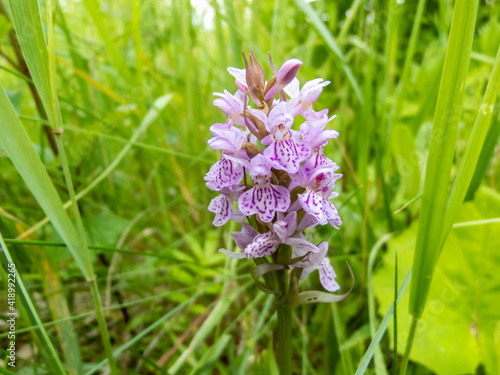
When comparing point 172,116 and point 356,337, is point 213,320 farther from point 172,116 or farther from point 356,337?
point 172,116

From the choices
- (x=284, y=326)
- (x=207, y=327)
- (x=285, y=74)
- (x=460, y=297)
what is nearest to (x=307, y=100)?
(x=285, y=74)

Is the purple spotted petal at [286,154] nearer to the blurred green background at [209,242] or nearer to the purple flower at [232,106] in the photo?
the purple flower at [232,106]

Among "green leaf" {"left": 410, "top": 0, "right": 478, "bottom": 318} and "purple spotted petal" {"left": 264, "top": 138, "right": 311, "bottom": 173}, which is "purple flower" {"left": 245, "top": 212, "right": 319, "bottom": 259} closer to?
"purple spotted petal" {"left": 264, "top": 138, "right": 311, "bottom": 173}

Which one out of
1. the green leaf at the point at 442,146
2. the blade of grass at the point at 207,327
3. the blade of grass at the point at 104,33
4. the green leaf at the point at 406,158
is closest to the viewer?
the green leaf at the point at 442,146

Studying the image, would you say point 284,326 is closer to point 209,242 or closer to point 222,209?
point 222,209

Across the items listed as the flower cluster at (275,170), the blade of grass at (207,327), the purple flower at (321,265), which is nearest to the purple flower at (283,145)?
the flower cluster at (275,170)

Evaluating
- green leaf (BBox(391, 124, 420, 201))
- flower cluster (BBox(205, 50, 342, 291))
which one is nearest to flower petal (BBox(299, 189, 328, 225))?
flower cluster (BBox(205, 50, 342, 291))

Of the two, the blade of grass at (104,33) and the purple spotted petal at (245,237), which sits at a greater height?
the blade of grass at (104,33)

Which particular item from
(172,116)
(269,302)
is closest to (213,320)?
(269,302)
